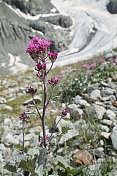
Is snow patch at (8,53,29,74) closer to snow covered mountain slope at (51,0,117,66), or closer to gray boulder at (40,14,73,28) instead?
snow covered mountain slope at (51,0,117,66)

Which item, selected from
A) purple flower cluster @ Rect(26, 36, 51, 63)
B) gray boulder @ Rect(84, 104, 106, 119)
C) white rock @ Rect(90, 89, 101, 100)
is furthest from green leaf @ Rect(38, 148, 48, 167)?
white rock @ Rect(90, 89, 101, 100)

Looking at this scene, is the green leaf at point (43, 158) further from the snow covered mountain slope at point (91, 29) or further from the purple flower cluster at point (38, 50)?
the snow covered mountain slope at point (91, 29)

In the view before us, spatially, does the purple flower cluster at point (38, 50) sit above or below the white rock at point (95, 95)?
above

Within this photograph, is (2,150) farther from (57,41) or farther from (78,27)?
(78,27)

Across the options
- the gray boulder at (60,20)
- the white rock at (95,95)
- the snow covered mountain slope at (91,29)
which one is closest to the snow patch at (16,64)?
the snow covered mountain slope at (91,29)

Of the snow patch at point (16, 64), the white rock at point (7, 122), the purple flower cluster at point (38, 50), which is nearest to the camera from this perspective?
the purple flower cluster at point (38, 50)

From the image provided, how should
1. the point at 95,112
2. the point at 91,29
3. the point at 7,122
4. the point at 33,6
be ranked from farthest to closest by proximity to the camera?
the point at 33,6
the point at 91,29
the point at 7,122
the point at 95,112

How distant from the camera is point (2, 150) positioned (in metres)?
3.48

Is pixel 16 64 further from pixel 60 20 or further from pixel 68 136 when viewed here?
pixel 68 136

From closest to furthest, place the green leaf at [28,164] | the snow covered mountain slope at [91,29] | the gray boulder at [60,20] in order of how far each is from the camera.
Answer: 1. the green leaf at [28,164]
2. the snow covered mountain slope at [91,29]
3. the gray boulder at [60,20]

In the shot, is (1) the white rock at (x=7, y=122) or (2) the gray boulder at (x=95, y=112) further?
(1) the white rock at (x=7, y=122)

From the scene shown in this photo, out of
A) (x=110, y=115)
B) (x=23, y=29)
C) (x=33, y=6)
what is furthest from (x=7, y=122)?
(x=33, y=6)

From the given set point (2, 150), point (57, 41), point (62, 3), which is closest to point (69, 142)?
point (2, 150)

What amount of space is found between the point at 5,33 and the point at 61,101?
30.6 meters
